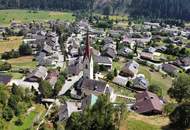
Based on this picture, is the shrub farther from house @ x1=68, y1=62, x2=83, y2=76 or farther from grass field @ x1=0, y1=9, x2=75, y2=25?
grass field @ x1=0, y1=9, x2=75, y2=25

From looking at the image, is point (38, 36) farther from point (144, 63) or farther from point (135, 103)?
point (135, 103)

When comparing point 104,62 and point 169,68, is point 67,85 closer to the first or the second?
point 104,62

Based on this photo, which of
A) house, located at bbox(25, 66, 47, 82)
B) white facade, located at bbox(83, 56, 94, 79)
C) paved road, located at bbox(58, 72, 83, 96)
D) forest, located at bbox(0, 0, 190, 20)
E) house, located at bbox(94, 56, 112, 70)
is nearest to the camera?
white facade, located at bbox(83, 56, 94, 79)

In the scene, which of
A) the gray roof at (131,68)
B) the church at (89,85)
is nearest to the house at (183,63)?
the gray roof at (131,68)

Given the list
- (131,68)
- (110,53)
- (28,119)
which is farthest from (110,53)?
(28,119)

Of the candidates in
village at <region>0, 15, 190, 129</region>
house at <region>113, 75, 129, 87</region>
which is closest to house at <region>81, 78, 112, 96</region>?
village at <region>0, 15, 190, 129</region>

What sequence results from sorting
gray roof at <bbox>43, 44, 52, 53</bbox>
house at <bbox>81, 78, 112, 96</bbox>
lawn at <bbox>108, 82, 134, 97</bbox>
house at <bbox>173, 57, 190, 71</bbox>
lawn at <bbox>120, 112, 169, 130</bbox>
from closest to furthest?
lawn at <bbox>120, 112, 169, 130</bbox> < house at <bbox>81, 78, 112, 96</bbox> < lawn at <bbox>108, 82, 134, 97</bbox> < house at <bbox>173, 57, 190, 71</bbox> < gray roof at <bbox>43, 44, 52, 53</bbox>
